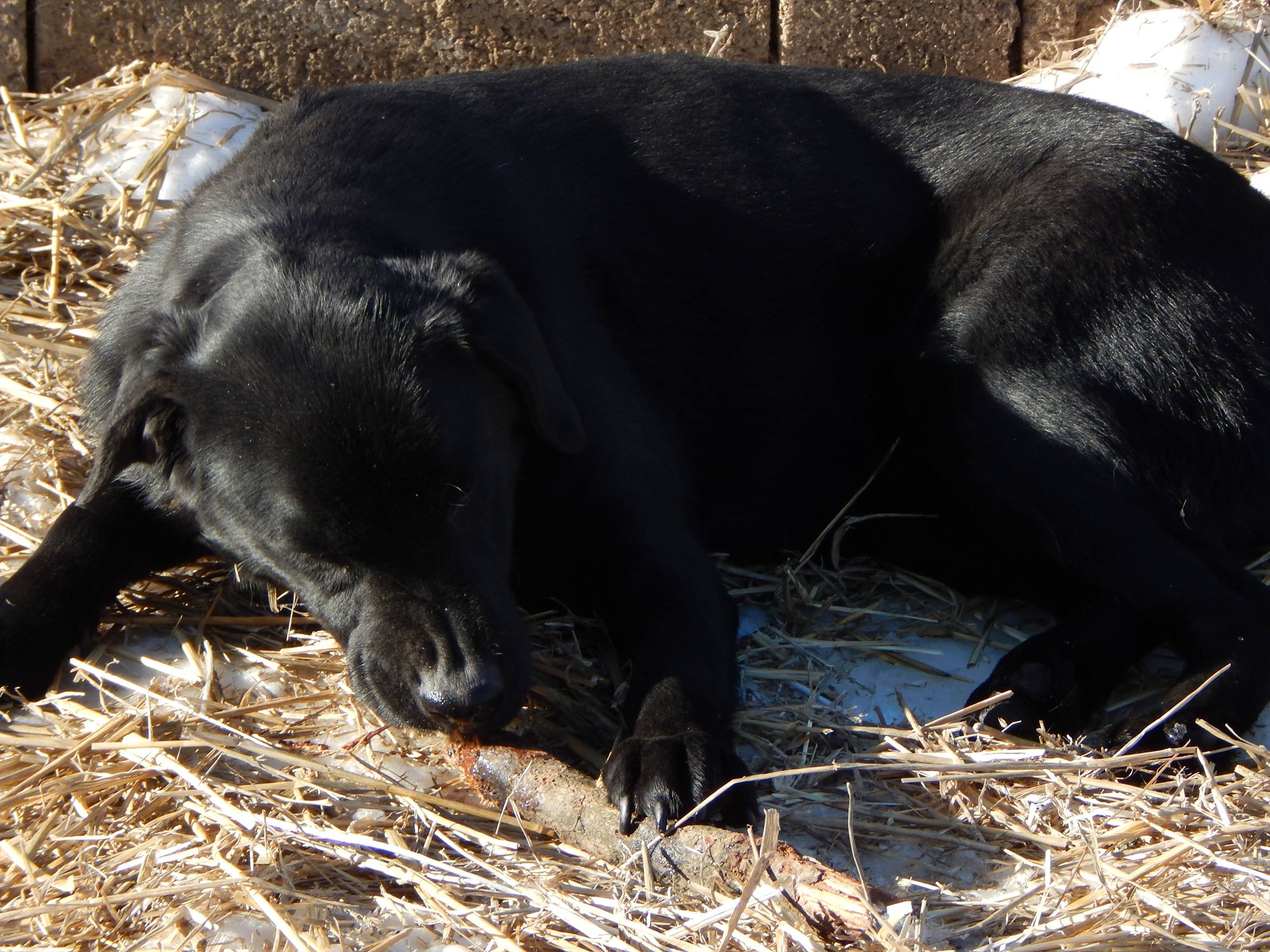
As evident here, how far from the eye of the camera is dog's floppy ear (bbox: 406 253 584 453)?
240cm

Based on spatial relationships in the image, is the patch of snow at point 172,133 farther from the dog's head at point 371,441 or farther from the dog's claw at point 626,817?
the dog's claw at point 626,817

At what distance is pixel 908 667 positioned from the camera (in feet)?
9.69

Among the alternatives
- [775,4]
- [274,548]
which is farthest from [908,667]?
[775,4]

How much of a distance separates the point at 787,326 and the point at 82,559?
1.77 m

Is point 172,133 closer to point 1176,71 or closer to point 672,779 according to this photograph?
point 672,779

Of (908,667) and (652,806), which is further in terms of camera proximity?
(908,667)

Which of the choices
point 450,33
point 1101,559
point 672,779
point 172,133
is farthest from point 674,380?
point 172,133

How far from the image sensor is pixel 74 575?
9.07 feet

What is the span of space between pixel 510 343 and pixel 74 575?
113cm

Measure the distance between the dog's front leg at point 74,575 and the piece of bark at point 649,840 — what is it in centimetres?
94

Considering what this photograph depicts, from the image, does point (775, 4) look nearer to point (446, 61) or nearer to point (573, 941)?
point (446, 61)

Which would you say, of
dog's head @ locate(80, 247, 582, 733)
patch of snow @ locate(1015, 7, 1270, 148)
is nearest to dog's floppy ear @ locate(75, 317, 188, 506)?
dog's head @ locate(80, 247, 582, 733)

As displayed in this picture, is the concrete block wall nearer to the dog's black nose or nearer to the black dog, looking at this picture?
the black dog

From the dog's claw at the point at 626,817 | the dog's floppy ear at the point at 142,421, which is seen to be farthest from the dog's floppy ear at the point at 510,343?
the dog's claw at the point at 626,817
